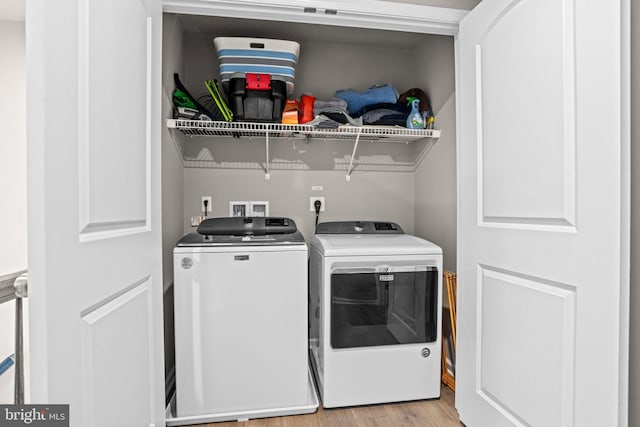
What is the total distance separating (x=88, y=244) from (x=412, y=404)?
1.79 metres

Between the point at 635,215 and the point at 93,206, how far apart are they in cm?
142

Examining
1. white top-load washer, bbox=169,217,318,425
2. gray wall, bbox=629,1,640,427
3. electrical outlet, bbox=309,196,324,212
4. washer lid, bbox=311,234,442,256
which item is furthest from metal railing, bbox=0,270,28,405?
electrical outlet, bbox=309,196,324,212

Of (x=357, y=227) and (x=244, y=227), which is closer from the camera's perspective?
(x=244, y=227)

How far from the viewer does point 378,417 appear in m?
1.77

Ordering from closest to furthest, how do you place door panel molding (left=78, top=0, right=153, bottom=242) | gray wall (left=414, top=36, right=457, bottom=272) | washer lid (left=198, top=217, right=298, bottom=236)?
door panel molding (left=78, top=0, right=153, bottom=242), washer lid (left=198, top=217, right=298, bottom=236), gray wall (left=414, top=36, right=457, bottom=272)

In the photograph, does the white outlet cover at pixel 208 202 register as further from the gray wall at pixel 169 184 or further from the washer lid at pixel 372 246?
the washer lid at pixel 372 246

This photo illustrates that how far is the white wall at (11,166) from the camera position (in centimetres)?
83

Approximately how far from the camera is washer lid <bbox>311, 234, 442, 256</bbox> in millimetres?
1810

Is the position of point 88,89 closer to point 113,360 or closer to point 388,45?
point 113,360

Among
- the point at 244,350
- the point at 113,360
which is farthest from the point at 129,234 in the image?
the point at 244,350

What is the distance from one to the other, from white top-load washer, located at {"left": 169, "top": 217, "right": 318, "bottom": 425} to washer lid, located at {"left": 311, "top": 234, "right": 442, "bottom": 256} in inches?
7.3

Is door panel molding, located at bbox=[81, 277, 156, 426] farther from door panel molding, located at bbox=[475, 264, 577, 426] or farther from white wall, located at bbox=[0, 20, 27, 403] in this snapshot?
door panel molding, located at bbox=[475, 264, 577, 426]

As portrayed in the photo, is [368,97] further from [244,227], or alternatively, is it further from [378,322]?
[378,322]

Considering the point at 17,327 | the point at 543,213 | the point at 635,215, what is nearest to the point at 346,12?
the point at 543,213
